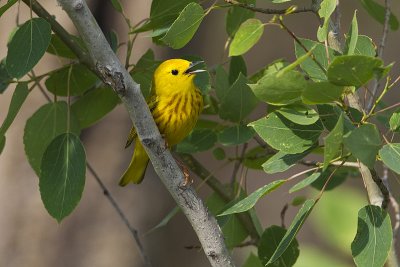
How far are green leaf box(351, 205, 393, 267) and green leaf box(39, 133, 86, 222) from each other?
63cm

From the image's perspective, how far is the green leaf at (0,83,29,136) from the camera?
1.83 m

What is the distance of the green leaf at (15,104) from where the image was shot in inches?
72.1

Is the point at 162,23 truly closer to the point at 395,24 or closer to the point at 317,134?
the point at 317,134

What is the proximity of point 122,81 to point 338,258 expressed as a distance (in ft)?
1.59

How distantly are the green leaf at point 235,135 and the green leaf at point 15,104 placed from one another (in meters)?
0.45

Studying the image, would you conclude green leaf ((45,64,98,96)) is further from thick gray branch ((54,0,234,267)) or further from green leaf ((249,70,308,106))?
green leaf ((249,70,308,106))

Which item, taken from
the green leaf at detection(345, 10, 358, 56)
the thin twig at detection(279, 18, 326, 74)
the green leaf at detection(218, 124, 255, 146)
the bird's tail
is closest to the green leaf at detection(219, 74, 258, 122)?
the green leaf at detection(218, 124, 255, 146)

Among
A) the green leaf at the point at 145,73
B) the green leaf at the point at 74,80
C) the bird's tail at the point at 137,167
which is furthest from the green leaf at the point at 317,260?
the bird's tail at the point at 137,167

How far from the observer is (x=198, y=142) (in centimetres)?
199

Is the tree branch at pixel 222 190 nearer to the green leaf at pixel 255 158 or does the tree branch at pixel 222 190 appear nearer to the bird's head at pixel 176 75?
the green leaf at pixel 255 158

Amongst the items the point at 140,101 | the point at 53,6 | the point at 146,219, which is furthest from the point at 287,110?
the point at 146,219

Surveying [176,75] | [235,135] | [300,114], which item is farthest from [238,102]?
[176,75]

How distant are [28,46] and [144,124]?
38cm

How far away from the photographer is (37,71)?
142 inches
